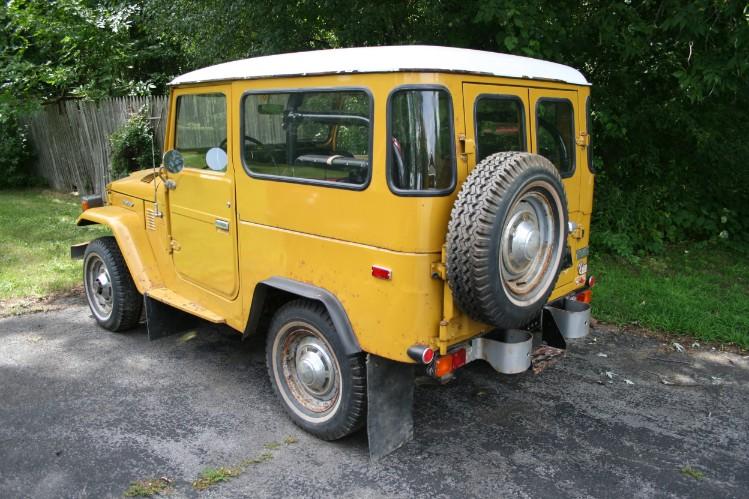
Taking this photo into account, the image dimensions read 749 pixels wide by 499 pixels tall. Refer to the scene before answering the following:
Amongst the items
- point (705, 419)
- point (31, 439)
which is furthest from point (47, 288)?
point (705, 419)

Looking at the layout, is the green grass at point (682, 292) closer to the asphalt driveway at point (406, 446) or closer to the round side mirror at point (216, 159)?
the asphalt driveway at point (406, 446)

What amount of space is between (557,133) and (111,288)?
12.1 feet

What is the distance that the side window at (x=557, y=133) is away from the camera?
149 inches

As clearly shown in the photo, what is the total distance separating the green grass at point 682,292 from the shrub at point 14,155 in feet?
38.9

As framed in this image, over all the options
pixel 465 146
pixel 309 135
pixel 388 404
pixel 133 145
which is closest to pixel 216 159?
pixel 309 135

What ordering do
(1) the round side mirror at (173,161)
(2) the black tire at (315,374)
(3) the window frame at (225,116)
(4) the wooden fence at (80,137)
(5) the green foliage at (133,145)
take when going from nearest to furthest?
(2) the black tire at (315,374)
(3) the window frame at (225,116)
(1) the round side mirror at (173,161)
(5) the green foliage at (133,145)
(4) the wooden fence at (80,137)

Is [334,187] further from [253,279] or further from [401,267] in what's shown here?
[253,279]

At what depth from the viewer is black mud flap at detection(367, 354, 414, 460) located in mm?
3387

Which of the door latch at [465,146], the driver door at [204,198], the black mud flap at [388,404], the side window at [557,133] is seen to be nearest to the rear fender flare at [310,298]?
the black mud flap at [388,404]

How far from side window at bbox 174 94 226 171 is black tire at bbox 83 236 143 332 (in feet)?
3.97

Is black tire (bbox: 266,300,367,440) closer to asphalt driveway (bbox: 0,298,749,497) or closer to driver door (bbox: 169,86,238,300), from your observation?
asphalt driveway (bbox: 0,298,749,497)

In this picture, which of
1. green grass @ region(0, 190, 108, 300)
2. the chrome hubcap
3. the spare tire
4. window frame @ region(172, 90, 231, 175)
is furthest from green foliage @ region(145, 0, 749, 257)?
the chrome hubcap

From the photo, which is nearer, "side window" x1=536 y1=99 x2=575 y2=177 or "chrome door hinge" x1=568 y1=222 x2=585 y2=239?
A: "side window" x1=536 y1=99 x2=575 y2=177

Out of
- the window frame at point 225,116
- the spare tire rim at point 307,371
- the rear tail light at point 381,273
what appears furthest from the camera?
the window frame at point 225,116
